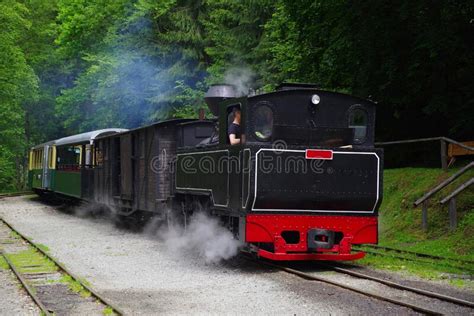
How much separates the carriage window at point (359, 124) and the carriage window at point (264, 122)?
1.34 m

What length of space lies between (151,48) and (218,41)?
376 centimetres

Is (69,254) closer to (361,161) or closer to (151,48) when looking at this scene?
(361,161)

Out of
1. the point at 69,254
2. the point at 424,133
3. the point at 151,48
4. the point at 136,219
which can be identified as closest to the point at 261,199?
the point at 69,254

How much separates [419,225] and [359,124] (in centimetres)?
404

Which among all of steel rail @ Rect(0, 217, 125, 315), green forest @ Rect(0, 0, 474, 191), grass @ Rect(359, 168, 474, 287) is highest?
green forest @ Rect(0, 0, 474, 191)

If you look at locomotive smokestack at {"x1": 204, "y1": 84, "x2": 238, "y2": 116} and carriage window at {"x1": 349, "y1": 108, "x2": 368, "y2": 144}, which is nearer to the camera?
carriage window at {"x1": 349, "y1": 108, "x2": 368, "y2": 144}

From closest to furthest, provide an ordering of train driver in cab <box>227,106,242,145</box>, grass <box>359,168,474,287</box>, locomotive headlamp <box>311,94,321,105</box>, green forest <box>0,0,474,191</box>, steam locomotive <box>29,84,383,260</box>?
1. steam locomotive <box>29,84,383,260</box>
2. locomotive headlamp <box>311,94,321,105</box>
3. train driver in cab <box>227,106,242,145</box>
4. grass <box>359,168,474,287</box>
5. green forest <box>0,0,474,191</box>

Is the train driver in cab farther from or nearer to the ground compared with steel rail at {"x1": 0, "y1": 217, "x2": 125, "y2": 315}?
farther from the ground

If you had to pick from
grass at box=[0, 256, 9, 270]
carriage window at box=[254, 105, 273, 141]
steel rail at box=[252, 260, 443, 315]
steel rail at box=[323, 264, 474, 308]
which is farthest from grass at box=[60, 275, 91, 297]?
steel rail at box=[323, 264, 474, 308]

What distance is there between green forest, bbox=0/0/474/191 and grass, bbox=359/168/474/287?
2029 mm

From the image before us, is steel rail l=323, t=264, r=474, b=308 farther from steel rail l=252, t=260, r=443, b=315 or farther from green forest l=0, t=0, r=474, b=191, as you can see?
green forest l=0, t=0, r=474, b=191

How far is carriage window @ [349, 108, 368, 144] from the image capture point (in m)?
9.93

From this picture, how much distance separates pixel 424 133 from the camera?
742 inches

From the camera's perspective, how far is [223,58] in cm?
2798
